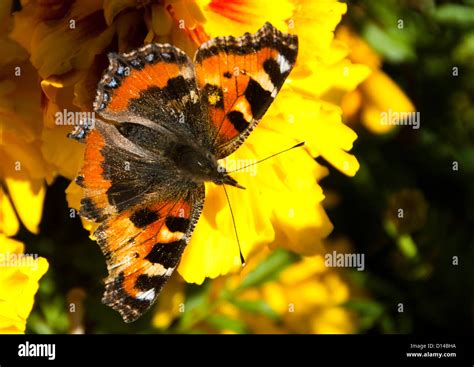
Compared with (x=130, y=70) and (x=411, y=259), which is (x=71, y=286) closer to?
(x=130, y=70)

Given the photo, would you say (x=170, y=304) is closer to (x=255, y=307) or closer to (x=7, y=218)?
(x=255, y=307)

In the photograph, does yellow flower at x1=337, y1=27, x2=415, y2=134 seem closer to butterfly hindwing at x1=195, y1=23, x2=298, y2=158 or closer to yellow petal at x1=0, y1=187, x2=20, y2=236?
butterfly hindwing at x1=195, y1=23, x2=298, y2=158

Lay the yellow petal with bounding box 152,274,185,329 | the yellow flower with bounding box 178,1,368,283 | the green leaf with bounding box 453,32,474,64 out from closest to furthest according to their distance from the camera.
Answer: the yellow flower with bounding box 178,1,368,283 → the yellow petal with bounding box 152,274,185,329 → the green leaf with bounding box 453,32,474,64

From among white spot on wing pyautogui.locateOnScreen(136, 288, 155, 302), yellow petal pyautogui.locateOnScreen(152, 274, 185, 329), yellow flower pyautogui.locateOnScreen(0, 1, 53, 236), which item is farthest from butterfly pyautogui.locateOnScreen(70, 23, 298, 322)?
yellow petal pyautogui.locateOnScreen(152, 274, 185, 329)

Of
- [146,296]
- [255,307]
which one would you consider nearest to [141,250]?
[146,296]

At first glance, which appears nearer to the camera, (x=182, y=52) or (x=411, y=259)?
(x=182, y=52)

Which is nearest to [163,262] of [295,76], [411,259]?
[295,76]

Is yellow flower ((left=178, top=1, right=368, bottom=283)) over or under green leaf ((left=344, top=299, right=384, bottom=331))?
over
